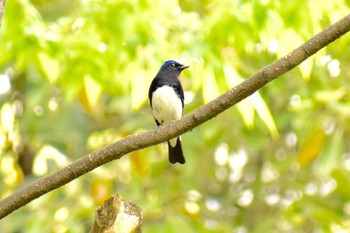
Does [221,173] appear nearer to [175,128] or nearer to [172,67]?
[172,67]

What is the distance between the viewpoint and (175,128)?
2.56 m

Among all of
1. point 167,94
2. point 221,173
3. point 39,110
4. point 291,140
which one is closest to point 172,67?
point 167,94

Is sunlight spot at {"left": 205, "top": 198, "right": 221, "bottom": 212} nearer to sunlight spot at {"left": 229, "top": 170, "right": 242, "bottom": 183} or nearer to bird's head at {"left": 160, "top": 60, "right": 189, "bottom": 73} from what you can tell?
sunlight spot at {"left": 229, "top": 170, "right": 242, "bottom": 183}

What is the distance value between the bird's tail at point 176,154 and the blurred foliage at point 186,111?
0.41 ft

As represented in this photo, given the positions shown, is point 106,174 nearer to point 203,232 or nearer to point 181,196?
point 181,196

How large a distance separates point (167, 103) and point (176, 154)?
434 mm

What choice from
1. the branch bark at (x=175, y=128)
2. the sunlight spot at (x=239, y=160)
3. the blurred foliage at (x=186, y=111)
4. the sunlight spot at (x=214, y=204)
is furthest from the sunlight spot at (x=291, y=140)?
the branch bark at (x=175, y=128)

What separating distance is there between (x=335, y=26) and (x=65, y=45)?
6.29 feet

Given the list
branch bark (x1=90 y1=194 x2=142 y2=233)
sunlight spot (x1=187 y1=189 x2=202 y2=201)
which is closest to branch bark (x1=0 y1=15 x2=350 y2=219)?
branch bark (x1=90 y1=194 x2=142 y2=233)

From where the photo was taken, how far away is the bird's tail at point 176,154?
486 centimetres

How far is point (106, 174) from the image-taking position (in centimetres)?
572

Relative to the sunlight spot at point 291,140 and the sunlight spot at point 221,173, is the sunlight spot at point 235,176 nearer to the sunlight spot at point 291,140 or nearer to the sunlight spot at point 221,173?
the sunlight spot at point 221,173

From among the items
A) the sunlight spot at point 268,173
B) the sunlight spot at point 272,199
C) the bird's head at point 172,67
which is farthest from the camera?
the sunlight spot at point 268,173

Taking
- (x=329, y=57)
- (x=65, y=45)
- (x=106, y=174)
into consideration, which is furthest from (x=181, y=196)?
(x=65, y=45)
